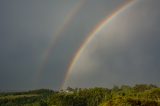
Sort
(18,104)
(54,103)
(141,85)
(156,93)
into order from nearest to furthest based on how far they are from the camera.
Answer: (156,93) → (54,103) → (18,104) → (141,85)

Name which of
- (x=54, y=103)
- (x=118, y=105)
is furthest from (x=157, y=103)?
(x=54, y=103)

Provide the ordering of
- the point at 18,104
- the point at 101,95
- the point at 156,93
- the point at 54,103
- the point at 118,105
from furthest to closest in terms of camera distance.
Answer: the point at 18,104 → the point at 101,95 → the point at 54,103 → the point at 156,93 → the point at 118,105

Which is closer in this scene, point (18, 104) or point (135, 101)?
point (135, 101)

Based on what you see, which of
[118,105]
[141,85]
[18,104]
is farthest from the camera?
[141,85]

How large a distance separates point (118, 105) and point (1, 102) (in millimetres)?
132742

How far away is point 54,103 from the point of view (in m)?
130

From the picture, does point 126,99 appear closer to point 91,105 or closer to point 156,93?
point 156,93

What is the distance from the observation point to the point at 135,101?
5925cm

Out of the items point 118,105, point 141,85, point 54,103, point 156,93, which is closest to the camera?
point 118,105

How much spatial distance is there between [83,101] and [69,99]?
21.5 feet

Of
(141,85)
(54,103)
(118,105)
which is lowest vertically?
(118,105)

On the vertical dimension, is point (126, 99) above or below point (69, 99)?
below

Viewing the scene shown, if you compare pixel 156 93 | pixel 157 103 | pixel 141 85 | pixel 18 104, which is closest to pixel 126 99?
pixel 157 103

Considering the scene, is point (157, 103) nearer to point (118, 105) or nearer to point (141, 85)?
point (118, 105)
